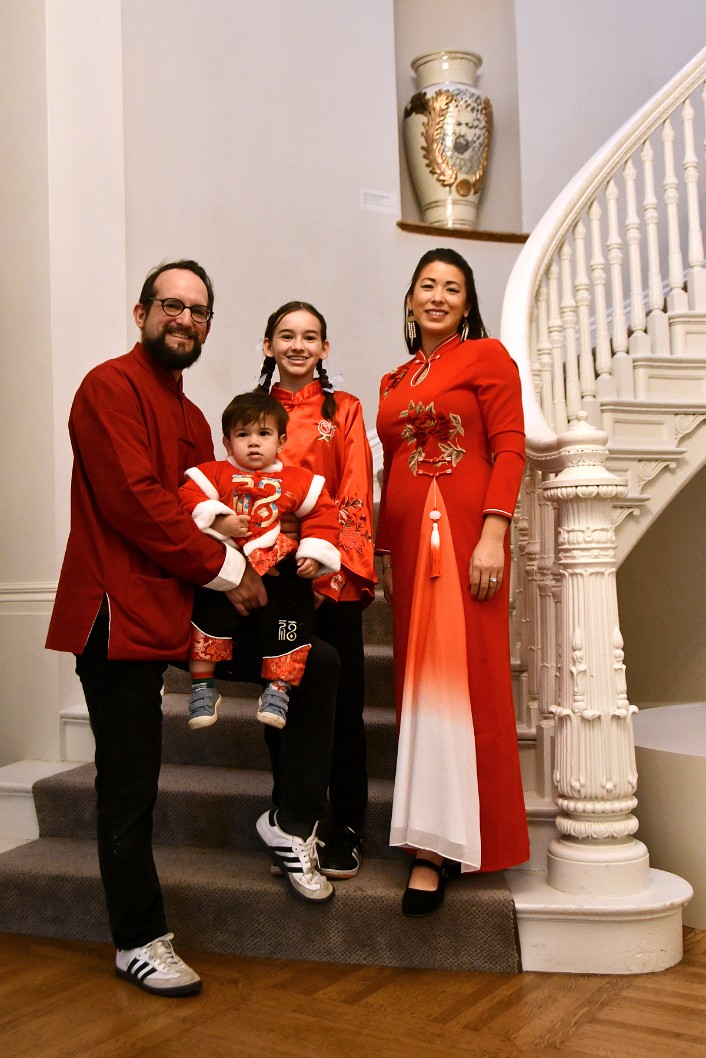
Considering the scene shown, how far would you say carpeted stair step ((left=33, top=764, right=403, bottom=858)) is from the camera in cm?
257

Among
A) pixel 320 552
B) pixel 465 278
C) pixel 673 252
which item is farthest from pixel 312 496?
pixel 673 252

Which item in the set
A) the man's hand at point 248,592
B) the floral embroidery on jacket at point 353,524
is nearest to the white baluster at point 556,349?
the floral embroidery on jacket at point 353,524

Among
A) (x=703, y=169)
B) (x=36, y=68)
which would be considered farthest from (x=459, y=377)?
(x=703, y=169)

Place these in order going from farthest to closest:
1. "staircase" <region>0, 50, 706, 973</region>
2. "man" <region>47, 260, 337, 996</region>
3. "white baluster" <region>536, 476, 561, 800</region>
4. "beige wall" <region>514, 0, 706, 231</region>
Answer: "beige wall" <region>514, 0, 706, 231</region>
"white baluster" <region>536, 476, 561, 800</region>
"staircase" <region>0, 50, 706, 973</region>
"man" <region>47, 260, 337, 996</region>

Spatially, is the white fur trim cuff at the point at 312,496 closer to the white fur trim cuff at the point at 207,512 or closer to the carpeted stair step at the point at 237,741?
the white fur trim cuff at the point at 207,512

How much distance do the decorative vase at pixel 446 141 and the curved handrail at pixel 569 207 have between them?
1460 millimetres

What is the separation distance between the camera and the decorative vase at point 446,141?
16.0 ft

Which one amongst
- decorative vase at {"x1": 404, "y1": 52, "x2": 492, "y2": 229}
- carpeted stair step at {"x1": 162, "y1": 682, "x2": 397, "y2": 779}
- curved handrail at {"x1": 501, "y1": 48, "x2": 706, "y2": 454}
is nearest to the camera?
carpeted stair step at {"x1": 162, "y1": 682, "x2": 397, "y2": 779}

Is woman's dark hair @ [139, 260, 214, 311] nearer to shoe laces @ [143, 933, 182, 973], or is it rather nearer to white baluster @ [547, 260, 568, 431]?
shoe laces @ [143, 933, 182, 973]

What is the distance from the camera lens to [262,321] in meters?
4.27

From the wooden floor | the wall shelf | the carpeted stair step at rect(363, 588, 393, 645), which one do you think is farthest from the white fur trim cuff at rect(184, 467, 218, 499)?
the wall shelf

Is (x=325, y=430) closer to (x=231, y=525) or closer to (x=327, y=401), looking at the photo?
(x=327, y=401)

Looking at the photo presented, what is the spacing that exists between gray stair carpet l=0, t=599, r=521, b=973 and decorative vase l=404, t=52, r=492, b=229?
2.67m

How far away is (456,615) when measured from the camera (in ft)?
7.30
